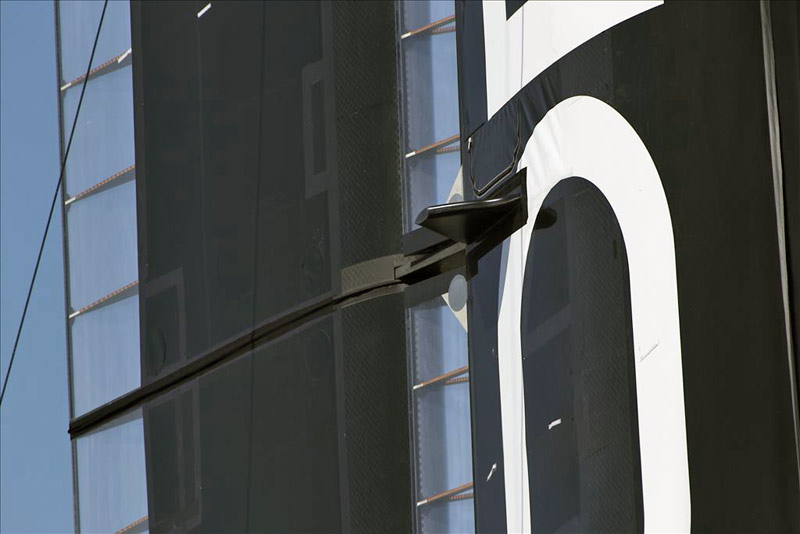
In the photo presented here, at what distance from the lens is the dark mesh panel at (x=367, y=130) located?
2.88 metres

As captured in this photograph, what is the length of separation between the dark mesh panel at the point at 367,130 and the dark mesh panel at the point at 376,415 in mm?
118

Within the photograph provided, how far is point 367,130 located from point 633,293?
35.6 inches

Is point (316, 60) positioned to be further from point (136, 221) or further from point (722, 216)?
point (722, 216)

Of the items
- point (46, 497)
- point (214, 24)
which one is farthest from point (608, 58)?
point (46, 497)

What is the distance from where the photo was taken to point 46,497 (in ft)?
12.6

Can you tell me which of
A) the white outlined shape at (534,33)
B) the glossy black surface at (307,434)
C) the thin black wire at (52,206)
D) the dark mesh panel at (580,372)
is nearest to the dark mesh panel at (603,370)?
the dark mesh panel at (580,372)

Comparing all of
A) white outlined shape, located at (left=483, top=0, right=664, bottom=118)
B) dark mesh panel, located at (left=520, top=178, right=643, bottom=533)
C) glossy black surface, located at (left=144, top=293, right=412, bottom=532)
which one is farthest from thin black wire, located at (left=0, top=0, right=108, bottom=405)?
dark mesh panel, located at (left=520, top=178, right=643, bottom=533)

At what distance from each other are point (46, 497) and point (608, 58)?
2.12 m

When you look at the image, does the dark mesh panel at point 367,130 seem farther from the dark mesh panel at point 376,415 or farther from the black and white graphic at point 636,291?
the black and white graphic at point 636,291

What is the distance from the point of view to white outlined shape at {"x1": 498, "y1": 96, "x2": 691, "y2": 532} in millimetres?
2072

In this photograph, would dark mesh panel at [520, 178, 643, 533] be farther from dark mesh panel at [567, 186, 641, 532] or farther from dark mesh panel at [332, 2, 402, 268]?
dark mesh panel at [332, 2, 402, 268]

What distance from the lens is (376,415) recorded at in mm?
2793

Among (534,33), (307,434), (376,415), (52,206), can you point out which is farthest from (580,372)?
(52,206)

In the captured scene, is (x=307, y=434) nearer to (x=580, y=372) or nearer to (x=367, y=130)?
(x=367, y=130)
